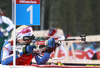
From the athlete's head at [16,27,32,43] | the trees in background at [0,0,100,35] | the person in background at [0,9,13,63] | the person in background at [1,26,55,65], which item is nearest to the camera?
the person in background at [1,26,55,65]

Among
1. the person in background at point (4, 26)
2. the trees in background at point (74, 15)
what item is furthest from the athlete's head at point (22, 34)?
the trees in background at point (74, 15)

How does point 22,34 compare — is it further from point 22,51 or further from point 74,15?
point 74,15

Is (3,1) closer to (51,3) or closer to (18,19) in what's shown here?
(51,3)

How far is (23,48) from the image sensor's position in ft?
8.57

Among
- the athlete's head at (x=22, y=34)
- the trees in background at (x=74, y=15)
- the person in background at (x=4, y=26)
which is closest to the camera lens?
the athlete's head at (x=22, y=34)

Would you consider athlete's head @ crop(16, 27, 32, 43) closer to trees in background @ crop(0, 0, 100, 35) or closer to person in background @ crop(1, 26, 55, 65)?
person in background @ crop(1, 26, 55, 65)

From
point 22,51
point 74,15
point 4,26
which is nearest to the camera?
point 22,51

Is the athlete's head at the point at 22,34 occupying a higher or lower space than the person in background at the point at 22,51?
higher

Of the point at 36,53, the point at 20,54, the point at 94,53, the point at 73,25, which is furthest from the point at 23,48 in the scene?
the point at 73,25

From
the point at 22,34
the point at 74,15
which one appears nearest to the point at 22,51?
the point at 22,34

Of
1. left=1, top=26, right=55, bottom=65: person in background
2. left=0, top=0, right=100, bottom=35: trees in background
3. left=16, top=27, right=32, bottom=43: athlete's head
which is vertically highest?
left=0, top=0, right=100, bottom=35: trees in background

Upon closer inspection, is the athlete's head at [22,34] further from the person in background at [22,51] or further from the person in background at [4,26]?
the person in background at [4,26]

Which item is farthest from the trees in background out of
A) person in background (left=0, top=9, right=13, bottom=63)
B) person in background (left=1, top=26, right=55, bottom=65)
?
person in background (left=1, top=26, right=55, bottom=65)

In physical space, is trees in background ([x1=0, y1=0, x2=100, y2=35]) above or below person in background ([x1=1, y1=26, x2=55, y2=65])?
above
